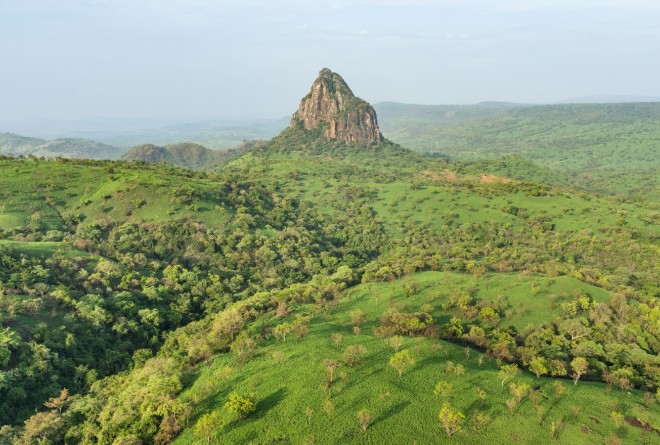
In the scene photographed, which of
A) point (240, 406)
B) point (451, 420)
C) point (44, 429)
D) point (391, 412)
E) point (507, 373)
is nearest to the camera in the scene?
point (451, 420)

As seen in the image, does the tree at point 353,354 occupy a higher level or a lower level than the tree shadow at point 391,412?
higher

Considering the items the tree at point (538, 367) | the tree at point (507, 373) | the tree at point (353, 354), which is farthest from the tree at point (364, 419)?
the tree at point (538, 367)

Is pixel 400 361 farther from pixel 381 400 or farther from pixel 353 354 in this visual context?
pixel 353 354

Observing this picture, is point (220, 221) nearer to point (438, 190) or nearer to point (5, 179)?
point (5, 179)

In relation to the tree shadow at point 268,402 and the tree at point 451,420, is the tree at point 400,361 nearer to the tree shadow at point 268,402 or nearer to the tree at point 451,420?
the tree at point 451,420

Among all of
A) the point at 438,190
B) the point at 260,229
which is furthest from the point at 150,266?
the point at 438,190

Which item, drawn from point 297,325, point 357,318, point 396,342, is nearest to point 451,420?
point 396,342
